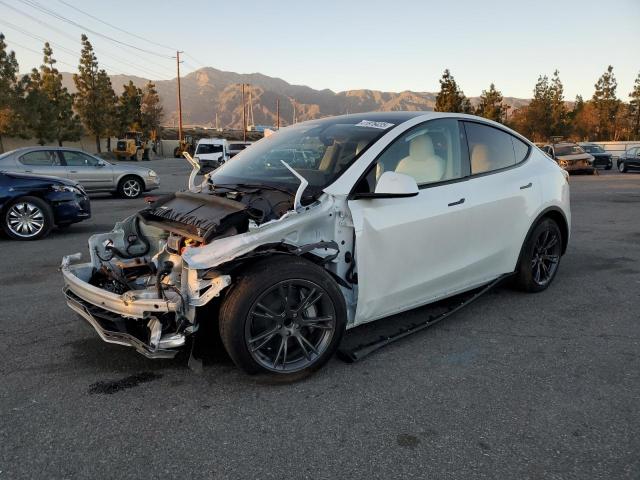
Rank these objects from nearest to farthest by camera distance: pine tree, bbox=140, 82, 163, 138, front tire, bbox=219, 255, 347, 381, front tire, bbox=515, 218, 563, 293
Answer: front tire, bbox=219, 255, 347, 381
front tire, bbox=515, 218, 563, 293
pine tree, bbox=140, 82, 163, 138

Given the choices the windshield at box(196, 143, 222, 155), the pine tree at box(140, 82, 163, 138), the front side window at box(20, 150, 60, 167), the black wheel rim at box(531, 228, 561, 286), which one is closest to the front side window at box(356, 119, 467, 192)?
the black wheel rim at box(531, 228, 561, 286)

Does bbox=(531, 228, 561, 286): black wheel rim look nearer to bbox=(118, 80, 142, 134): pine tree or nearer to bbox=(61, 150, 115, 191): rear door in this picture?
bbox=(61, 150, 115, 191): rear door

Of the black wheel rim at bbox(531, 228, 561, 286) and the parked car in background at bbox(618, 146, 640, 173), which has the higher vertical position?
the parked car in background at bbox(618, 146, 640, 173)

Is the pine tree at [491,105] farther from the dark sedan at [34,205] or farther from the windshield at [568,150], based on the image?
the dark sedan at [34,205]

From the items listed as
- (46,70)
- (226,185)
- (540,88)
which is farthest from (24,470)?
(540,88)

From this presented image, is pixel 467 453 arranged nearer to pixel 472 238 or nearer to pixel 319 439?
pixel 319 439

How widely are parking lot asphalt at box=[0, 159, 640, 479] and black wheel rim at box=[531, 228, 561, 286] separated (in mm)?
610

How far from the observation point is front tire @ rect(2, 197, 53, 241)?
7934 millimetres

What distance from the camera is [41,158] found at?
12.3 metres

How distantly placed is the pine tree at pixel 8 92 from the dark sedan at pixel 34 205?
36.2m

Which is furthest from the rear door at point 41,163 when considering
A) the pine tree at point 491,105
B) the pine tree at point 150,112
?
the pine tree at point 150,112

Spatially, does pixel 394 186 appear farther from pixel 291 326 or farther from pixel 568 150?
pixel 568 150

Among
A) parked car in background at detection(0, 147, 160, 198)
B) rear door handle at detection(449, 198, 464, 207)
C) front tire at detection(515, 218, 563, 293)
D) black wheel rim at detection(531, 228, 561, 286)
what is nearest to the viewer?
rear door handle at detection(449, 198, 464, 207)

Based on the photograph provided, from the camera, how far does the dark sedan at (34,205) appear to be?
7.93 meters
